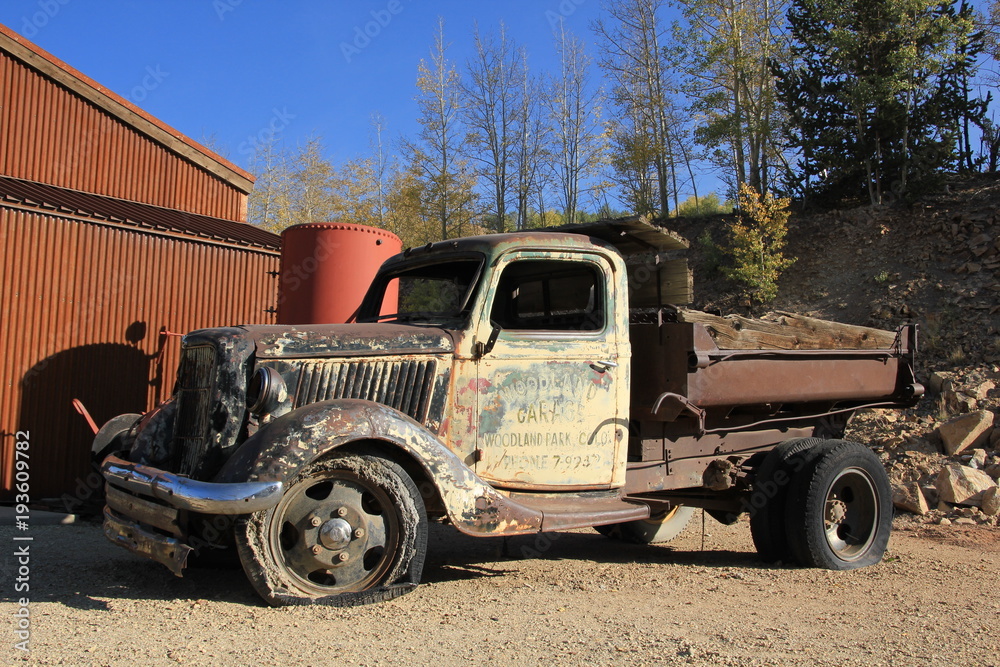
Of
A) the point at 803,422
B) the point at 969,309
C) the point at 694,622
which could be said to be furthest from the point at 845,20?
the point at 694,622

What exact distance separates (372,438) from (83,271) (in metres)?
6.57

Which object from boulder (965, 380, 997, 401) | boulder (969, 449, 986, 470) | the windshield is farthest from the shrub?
the windshield

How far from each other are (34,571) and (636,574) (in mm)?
3879

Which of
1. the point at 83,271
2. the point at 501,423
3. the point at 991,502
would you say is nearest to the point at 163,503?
the point at 501,423

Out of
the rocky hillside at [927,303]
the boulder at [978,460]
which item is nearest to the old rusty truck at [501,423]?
the rocky hillside at [927,303]

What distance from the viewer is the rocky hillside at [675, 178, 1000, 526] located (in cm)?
829

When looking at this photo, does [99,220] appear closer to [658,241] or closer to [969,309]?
[658,241]

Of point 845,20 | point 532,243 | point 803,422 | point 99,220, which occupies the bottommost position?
point 803,422

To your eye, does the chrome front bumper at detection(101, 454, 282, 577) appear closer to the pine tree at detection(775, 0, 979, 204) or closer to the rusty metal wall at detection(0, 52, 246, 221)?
the rusty metal wall at detection(0, 52, 246, 221)

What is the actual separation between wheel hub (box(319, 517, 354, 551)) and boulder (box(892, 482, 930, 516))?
602 cm

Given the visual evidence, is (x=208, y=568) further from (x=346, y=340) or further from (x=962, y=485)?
(x=962, y=485)

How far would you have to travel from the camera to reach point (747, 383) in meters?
5.17

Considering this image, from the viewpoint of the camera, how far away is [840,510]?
537 cm

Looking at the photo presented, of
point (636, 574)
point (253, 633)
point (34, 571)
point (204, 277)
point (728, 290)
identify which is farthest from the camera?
point (728, 290)
